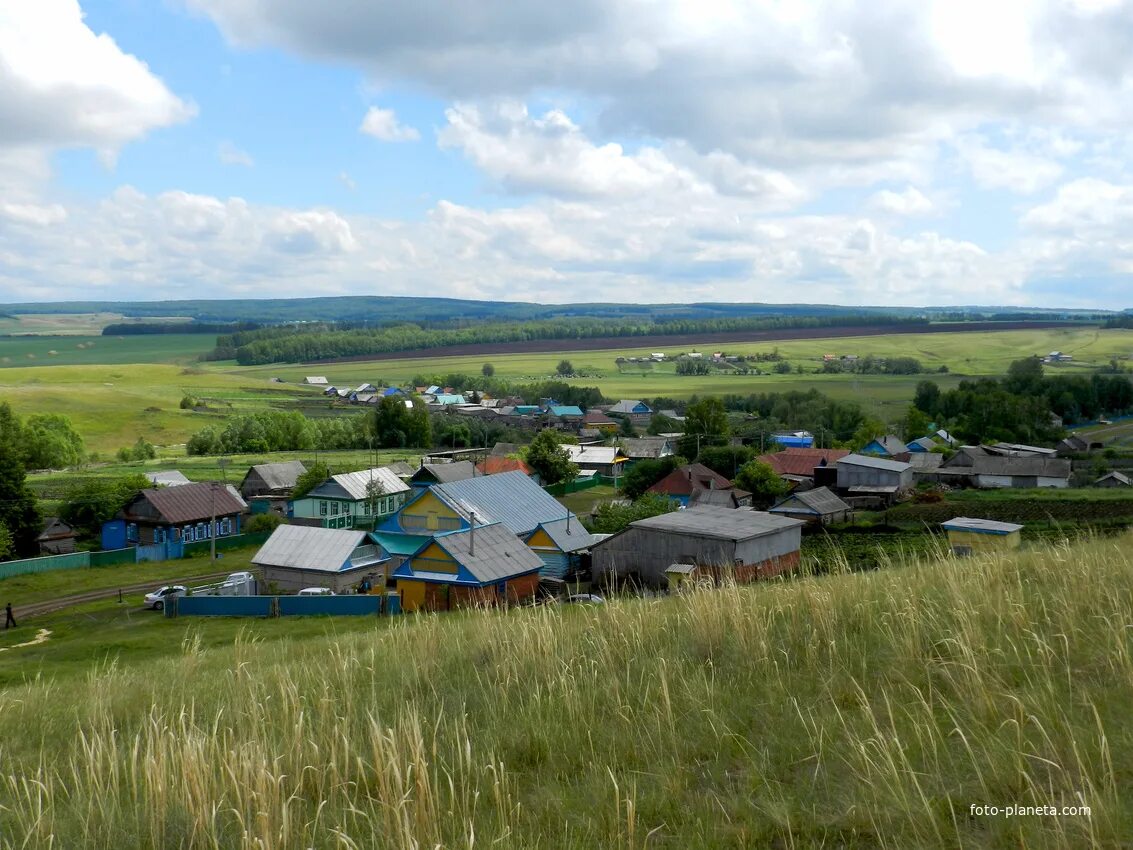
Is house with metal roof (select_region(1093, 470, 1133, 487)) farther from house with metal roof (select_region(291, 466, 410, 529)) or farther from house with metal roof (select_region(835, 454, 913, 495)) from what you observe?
house with metal roof (select_region(291, 466, 410, 529))

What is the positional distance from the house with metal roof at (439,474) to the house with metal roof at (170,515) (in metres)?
11.2

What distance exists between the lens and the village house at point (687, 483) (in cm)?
4738

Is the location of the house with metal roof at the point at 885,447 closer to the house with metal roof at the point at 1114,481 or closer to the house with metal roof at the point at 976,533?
the house with metal roof at the point at 1114,481

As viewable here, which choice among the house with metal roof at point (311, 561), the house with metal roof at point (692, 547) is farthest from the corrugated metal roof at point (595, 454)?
the house with metal roof at point (692, 547)

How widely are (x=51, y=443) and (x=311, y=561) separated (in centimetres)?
4278

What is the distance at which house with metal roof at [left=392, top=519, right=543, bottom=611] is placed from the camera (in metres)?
24.6

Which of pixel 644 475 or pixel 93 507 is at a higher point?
pixel 93 507

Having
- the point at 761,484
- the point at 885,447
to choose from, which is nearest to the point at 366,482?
the point at 761,484

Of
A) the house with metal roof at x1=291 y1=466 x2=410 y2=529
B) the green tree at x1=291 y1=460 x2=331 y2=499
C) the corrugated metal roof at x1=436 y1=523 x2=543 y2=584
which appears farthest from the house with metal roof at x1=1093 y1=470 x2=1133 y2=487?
the green tree at x1=291 y1=460 x2=331 y2=499

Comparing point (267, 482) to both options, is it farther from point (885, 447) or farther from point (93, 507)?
point (885, 447)

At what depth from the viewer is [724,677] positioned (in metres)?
4.95

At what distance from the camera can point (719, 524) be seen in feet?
89.7

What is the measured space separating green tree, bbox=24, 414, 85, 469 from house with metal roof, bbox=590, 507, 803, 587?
46469 mm

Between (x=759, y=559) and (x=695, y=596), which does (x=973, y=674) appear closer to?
(x=695, y=596)
